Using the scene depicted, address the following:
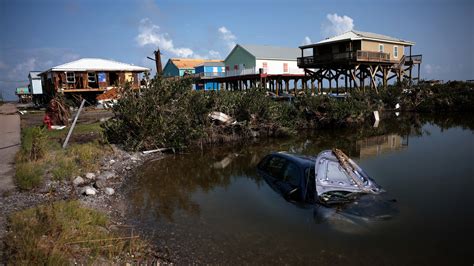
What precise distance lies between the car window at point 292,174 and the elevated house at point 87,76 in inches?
1043

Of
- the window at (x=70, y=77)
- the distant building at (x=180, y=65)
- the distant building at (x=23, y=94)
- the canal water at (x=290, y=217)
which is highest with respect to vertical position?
the distant building at (x=180, y=65)

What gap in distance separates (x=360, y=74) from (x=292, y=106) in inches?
738

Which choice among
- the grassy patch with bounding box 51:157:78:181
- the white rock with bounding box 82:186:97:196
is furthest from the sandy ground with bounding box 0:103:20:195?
the white rock with bounding box 82:186:97:196

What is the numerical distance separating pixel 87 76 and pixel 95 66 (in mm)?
1504

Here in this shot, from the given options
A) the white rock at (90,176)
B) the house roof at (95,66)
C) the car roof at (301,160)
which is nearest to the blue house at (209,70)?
the house roof at (95,66)

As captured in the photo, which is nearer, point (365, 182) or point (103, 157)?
point (365, 182)

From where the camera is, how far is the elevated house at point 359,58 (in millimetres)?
33188

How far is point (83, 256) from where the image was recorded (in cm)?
587

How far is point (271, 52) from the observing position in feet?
157

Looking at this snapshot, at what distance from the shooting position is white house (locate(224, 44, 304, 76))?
4502 cm

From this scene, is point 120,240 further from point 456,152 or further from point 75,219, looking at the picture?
point 456,152

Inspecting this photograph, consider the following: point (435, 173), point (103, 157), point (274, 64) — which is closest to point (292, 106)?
point (435, 173)

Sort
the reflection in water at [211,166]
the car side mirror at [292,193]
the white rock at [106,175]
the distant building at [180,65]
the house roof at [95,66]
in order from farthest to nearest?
the distant building at [180,65] < the house roof at [95,66] < the white rock at [106,175] < the reflection in water at [211,166] < the car side mirror at [292,193]

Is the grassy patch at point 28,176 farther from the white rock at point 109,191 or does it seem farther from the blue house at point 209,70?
the blue house at point 209,70
